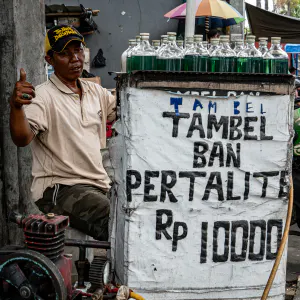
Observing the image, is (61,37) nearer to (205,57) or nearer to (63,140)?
(63,140)

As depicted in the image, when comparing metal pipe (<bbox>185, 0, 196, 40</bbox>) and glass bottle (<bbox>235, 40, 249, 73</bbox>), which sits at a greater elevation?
metal pipe (<bbox>185, 0, 196, 40</bbox>)

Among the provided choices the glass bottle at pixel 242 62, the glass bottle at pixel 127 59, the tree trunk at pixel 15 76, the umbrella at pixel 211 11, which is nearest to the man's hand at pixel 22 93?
the glass bottle at pixel 127 59

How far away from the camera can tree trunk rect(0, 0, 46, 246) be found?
12.9 ft

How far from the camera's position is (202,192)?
8.21ft

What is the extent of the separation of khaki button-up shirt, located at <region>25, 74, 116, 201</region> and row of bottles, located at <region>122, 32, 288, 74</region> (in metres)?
0.67

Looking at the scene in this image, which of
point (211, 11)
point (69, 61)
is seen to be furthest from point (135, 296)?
point (211, 11)

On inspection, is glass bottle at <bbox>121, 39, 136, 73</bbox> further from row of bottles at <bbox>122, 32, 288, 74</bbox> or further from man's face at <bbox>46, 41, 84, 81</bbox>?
man's face at <bbox>46, 41, 84, 81</bbox>

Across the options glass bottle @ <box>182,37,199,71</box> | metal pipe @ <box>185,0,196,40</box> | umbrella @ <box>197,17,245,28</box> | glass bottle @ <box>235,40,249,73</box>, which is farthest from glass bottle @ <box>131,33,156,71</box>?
umbrella @ <box>197,17,245,28</box>

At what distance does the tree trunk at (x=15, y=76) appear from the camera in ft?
12.9

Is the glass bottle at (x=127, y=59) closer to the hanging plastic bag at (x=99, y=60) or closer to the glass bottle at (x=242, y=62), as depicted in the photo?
the glass bottle at (x=242, y=62)

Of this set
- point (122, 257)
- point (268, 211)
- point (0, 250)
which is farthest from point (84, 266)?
point (268, 211)

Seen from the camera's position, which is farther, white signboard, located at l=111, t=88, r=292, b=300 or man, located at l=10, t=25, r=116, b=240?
man, located at l=10, t=25, r=116, b=240

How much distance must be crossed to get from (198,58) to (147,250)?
0.94 metres

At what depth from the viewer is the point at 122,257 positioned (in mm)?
2564
